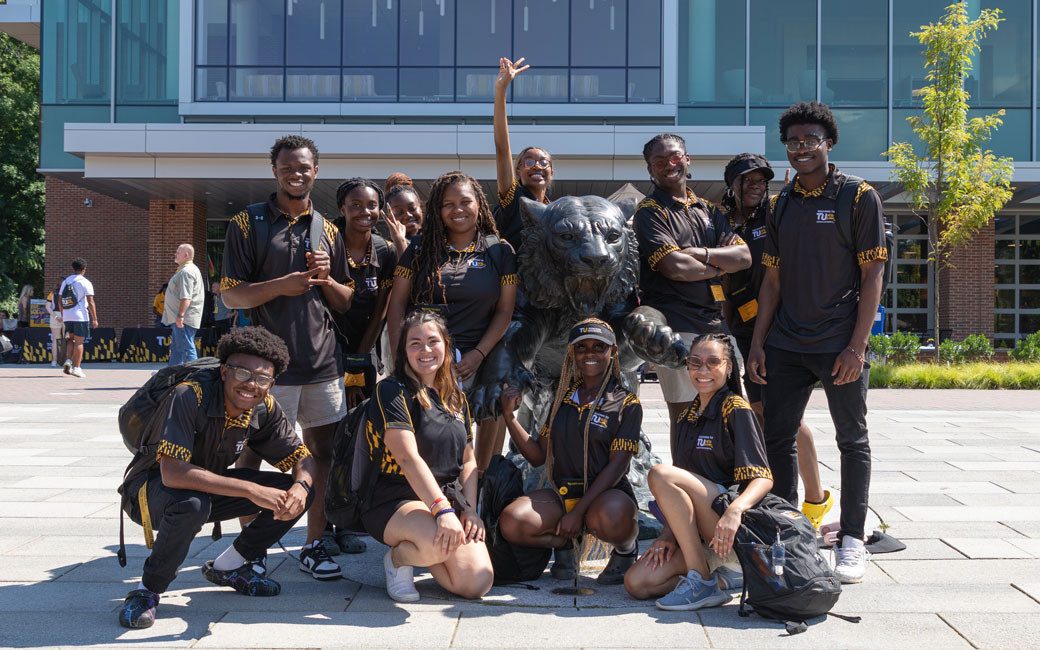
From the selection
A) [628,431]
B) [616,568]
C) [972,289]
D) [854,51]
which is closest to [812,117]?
[628,431]

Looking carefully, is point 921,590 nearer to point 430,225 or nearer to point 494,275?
point 494,275

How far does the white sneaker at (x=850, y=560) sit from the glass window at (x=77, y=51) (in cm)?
2082

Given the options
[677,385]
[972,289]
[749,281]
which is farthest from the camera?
Result: [972,289]

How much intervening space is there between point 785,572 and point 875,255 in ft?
5.05

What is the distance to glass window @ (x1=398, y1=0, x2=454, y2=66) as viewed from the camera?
20.5 meters

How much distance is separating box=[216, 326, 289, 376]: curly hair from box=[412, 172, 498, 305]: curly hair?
0.82 meters

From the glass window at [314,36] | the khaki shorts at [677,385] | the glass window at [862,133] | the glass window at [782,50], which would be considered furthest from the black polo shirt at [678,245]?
the glass window at [314,36]

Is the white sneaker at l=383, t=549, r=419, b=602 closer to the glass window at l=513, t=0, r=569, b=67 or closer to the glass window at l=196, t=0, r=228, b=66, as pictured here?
the glass window at l=513, t=0, r=569, b=67

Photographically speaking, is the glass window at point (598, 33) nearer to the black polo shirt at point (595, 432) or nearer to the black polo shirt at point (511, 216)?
the black polo shirt at point (511, 216)

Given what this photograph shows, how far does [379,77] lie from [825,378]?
18230 mm

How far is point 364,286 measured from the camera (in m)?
4.80

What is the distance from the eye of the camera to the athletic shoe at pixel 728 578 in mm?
3771

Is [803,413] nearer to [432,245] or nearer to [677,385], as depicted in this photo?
[677,385]

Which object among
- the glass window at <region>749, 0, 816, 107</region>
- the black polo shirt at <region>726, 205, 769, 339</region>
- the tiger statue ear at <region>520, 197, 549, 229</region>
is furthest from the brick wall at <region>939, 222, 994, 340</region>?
the tiger statue ear at <region>520, 197, 549, 229</region>
